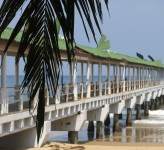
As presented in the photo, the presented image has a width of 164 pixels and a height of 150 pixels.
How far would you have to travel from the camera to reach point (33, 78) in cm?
220

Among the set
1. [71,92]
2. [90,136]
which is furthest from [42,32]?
[90,136]

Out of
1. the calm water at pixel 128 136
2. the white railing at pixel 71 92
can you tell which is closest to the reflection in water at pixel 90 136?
the calm water at pixel 128 136

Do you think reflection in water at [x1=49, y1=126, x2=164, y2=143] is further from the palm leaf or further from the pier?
the palm leaf

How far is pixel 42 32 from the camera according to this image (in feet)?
7.07

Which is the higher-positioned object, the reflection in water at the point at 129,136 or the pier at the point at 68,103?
the pier at the point at 68,103

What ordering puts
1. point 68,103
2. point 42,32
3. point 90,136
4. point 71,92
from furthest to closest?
point 90,136 → point 71,92 → point 68,103 → point 42,32

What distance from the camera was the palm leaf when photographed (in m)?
2.12

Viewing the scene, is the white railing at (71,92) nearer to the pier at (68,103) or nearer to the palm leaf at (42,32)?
the pier at (68,103)

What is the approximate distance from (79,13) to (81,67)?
28.3 m

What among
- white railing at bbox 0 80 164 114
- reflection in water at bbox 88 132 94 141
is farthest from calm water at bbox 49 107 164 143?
white railing at bbox 0 80 164 114

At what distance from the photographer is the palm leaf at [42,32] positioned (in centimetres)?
212

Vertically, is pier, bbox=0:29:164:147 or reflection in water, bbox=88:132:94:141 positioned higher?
pier, bbox=0:29:164:147

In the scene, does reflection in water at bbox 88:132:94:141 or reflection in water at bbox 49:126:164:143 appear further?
reflection in water at bbox 88:132:94:141

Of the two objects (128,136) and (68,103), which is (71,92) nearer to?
(68,103)
